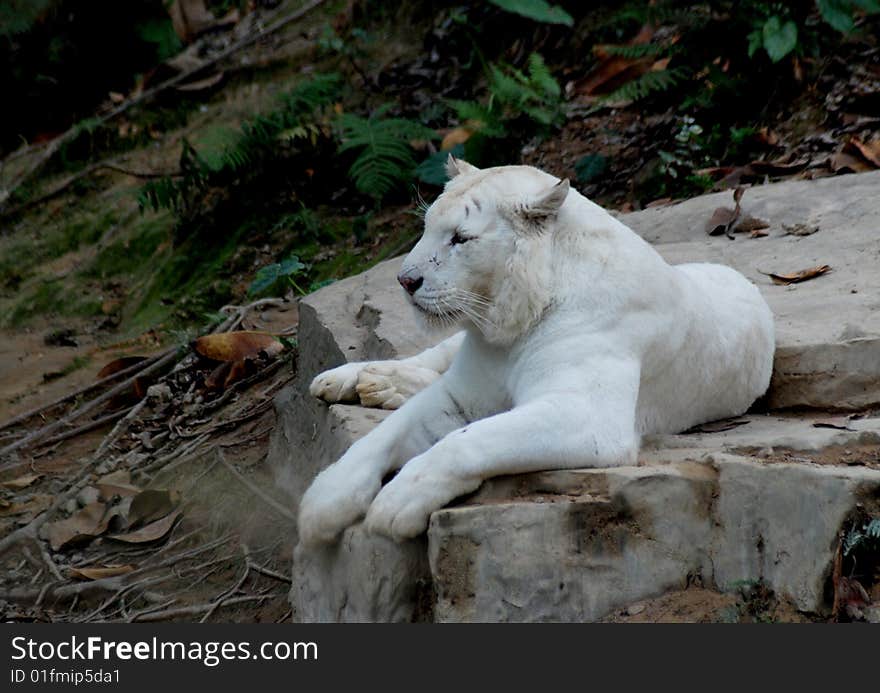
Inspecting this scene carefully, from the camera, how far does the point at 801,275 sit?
5.43 m

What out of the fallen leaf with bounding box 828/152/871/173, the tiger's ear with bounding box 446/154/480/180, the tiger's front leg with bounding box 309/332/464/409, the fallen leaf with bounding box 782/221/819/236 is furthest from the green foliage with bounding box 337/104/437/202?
the tiger's ear with bounding box 446/154/480/180

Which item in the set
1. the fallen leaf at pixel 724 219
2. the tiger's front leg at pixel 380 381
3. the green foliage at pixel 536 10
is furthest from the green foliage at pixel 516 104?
the tiger's front leg at pixel 380 381

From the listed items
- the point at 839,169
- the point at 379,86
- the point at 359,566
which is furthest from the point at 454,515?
the point at 379,86

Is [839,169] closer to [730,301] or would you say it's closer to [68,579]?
[730,301]

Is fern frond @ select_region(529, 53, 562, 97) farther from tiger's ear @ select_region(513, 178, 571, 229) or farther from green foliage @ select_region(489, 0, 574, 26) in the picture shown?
tiger's ear @ select_region(513, 178, 571, 229)

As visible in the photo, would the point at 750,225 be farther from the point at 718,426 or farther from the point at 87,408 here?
the point at 87,408

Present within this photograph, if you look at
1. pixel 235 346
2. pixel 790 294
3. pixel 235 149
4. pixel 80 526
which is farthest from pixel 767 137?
pixel 80 526

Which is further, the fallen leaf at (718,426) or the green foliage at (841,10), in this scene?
the green foliage at (841,10)

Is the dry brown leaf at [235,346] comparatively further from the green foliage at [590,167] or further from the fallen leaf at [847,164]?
the fallen leaf at [847,164]

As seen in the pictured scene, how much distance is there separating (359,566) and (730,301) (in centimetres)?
175

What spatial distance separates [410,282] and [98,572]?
247cm

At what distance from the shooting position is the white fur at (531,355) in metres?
3.42

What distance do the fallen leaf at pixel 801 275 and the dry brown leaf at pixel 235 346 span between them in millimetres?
3041

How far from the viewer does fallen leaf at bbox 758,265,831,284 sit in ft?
17.7
